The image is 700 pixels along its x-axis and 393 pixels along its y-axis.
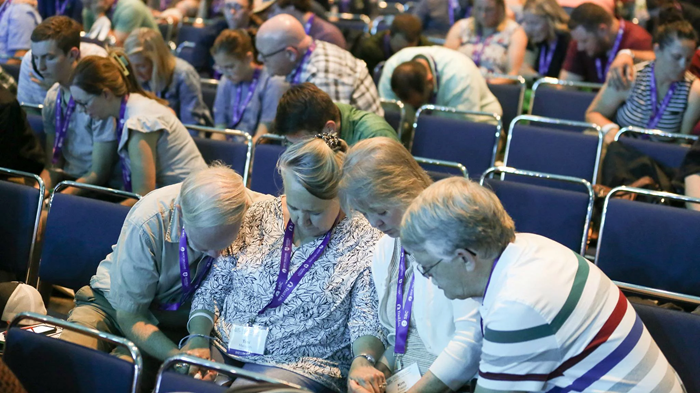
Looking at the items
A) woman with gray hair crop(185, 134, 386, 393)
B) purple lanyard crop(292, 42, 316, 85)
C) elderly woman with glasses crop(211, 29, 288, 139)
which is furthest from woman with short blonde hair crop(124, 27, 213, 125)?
woman with gray hair crop(185, 134, 386, 393)

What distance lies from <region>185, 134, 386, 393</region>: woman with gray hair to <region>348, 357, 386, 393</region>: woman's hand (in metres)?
0.03

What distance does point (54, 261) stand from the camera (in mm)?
2922

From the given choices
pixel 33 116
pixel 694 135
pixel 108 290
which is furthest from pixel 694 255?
pixel 33 116

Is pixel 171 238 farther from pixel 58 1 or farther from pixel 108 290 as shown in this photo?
pixel 58 1

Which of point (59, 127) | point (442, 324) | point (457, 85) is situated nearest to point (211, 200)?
point (442, 324)

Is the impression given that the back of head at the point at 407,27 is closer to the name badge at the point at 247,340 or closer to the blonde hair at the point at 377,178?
the blonde hair at the point at 377,178

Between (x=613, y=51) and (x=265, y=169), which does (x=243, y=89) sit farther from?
(x=613, y=51)

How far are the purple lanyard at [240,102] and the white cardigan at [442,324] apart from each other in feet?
8.54

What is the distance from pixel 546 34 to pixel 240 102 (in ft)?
8.82

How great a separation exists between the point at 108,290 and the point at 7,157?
1.52 m

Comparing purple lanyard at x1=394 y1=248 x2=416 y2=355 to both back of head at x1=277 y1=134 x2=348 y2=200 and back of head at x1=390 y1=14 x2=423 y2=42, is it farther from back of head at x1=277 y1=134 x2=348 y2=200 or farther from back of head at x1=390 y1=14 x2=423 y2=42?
back of head at x1=390 y1=14 x2=423 y2=42

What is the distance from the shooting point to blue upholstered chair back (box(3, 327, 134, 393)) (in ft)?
6.36

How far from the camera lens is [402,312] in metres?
2.31

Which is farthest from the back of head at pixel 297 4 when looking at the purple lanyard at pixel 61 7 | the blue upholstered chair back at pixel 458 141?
the purple lanyard at pixel 61 7
